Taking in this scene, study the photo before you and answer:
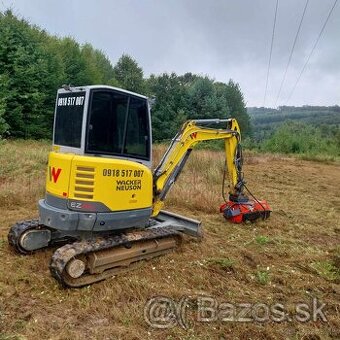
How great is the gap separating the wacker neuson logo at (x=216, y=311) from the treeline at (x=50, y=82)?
11075mm

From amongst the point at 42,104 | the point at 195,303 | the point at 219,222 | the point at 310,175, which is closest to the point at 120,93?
the point at 195,303

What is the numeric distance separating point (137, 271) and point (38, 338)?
1.80 metres

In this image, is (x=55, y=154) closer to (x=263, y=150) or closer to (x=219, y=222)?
(x=219, y=222)

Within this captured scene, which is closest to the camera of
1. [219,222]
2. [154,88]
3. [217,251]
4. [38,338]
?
→ [38,338]

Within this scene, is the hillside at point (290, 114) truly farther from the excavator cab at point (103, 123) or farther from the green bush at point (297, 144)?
the excavator cab at point (103, 123)

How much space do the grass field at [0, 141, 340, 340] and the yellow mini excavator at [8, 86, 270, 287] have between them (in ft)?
0.76

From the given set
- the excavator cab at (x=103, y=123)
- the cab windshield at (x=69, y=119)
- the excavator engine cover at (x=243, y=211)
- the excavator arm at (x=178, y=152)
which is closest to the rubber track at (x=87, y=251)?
the excavator arm at (x=178, y=152)

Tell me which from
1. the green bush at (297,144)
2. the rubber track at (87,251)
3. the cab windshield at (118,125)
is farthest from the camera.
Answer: the green bush at (297,144)

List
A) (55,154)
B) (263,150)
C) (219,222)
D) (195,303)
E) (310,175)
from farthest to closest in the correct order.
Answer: (263,150), (310,175), (219,222), (55,154), (195,303)

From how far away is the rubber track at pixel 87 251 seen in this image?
15.0ft

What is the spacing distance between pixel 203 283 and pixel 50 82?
2362cm

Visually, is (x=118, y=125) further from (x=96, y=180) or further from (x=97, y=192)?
(x=97, y=192)

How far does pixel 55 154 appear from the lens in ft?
17.2

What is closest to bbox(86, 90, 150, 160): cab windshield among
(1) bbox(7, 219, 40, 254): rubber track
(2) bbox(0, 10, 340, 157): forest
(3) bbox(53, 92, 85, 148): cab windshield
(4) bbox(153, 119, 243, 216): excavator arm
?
(3) bbox(53, 92, 85, 148): cab windshield
